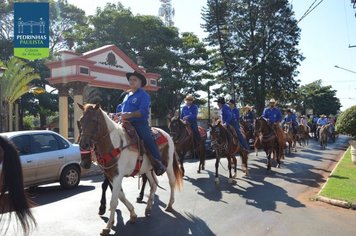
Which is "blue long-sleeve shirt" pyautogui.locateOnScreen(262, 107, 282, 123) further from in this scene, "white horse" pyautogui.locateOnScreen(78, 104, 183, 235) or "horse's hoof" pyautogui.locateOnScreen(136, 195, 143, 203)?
"white horse" pyautogui.locateOnScreen(78, 104, 183, 235)

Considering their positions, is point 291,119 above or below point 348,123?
above

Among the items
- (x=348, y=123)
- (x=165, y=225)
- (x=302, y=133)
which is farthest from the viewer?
(x=302, y=133)

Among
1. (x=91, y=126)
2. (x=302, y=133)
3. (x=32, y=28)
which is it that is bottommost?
(x=302, y=133)

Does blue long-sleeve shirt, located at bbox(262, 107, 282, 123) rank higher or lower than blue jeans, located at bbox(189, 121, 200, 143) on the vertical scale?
higher

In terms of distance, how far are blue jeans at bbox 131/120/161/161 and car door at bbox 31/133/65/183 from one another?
4.39 m

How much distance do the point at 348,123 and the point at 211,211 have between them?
983cm

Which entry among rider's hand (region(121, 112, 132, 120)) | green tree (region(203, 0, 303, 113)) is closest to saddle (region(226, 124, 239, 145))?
rider's hand (region(121, 112, 132, 120))

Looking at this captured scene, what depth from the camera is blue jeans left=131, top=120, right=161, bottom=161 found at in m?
7.49

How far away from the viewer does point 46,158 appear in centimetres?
1079

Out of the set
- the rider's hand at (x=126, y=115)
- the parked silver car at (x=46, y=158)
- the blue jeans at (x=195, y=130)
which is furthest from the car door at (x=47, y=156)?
the blue jeans at (x=195, y=130)

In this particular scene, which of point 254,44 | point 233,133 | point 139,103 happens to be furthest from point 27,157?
point 254,44

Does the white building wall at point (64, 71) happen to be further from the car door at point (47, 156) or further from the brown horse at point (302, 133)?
the brown horse at point (302, 133)

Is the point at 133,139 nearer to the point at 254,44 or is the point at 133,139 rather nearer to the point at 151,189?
the point at 151,189

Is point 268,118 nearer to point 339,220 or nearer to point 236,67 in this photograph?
point 339,220
